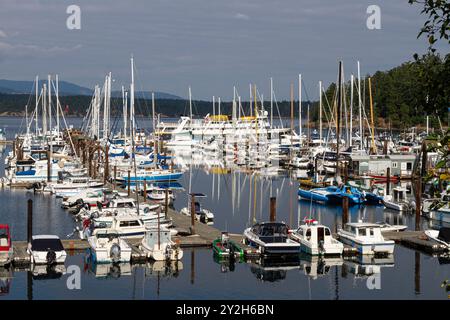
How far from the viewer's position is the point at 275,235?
4088cm

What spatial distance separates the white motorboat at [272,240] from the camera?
40.0 m

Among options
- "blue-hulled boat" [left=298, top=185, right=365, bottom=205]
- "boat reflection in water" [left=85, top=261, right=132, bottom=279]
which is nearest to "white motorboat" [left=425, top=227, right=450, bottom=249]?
"boat reflection in water" [left=85, top=261, right=132, bottom=279]

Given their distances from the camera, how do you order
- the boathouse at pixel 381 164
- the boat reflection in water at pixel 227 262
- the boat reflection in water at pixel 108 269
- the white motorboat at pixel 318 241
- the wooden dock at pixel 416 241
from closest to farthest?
the boat reflection in water at pixel 108 269 → the boat reflection in water at pixel 227 262 → the white motorboat at pixel 318 241 → the wooden dock at pixel 416 241 → the boathouse at pixel 381 164

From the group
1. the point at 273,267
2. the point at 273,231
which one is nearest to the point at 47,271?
the point at 273,267

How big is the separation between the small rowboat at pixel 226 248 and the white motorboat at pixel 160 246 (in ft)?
6.72

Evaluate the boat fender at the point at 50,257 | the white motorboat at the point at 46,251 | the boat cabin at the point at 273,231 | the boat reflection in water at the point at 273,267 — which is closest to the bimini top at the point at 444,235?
the boat reflection in water at the point at 273,267

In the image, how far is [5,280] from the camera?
35500 millimetres

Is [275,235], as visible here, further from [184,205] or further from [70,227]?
[184,205]

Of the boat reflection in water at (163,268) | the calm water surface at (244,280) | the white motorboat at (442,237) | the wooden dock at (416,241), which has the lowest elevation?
the calm water surface at (244,280)

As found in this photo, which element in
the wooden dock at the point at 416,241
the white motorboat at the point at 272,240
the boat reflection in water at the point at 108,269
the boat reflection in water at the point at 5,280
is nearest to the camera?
the boat reflection in water at the point at 5,280

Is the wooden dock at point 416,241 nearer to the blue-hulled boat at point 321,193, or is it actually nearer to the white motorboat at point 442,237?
the white motorboat at point 442,237

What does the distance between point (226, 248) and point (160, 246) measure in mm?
3572
